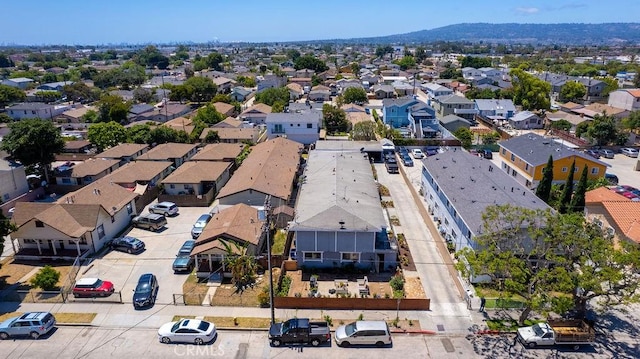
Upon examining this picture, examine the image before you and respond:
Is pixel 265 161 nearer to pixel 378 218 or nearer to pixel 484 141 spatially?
pixel 378 218

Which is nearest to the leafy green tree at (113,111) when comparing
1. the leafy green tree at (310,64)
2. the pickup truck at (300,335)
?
the pickup truck at (300,335)

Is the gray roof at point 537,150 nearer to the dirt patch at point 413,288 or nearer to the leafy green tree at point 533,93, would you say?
the dirt patch at point 413,288

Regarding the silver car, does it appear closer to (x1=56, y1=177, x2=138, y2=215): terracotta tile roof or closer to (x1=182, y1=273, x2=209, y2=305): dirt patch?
(x1=182, y1=273, x2=209, y2=305): dirt patch

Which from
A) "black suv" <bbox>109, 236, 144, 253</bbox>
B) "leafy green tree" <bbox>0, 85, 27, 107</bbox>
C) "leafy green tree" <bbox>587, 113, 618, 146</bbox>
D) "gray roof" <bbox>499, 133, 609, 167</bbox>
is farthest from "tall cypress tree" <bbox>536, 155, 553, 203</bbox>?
"leafy green tree" <bbox>0, 85, 27, 107</bbox>

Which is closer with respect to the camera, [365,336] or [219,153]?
[365,336]

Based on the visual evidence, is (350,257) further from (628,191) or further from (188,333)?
(628,191)

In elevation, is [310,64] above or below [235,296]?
above

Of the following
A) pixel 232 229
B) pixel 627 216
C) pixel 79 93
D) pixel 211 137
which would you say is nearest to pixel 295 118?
pixel 211 137
